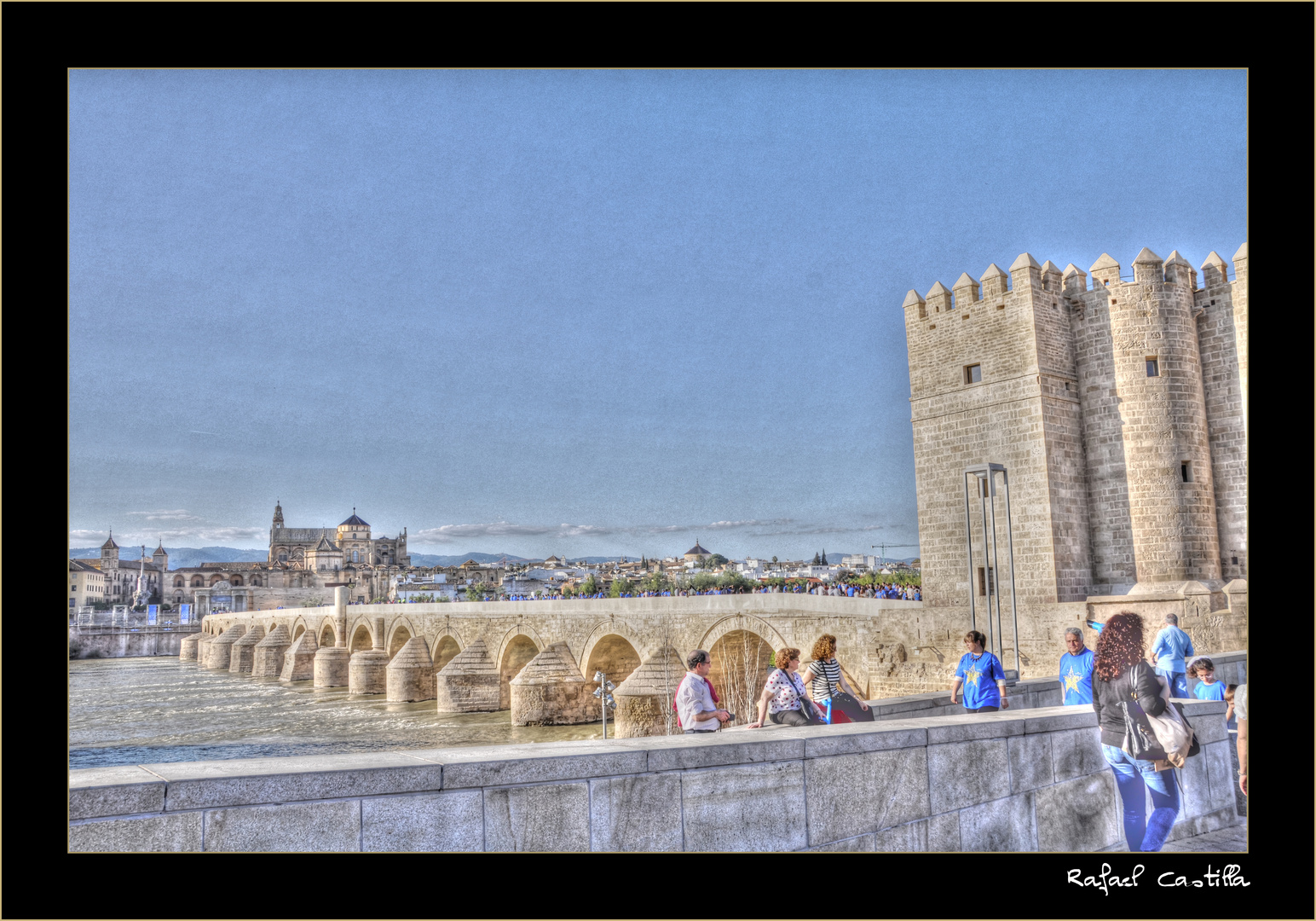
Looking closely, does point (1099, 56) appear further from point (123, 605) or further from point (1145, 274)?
point (123, 605)

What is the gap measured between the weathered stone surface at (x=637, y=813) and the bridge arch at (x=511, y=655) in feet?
68.6

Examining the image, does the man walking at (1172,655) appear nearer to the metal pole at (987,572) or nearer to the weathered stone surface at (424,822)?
the metal pole at (987,572)

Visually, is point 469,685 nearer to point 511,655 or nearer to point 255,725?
point 511,655

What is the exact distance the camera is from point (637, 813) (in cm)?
329

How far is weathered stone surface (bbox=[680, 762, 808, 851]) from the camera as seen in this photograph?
3.35 m

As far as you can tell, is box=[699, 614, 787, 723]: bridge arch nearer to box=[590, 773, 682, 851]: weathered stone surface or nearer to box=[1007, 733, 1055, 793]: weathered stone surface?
box=[1007, 733, 1055, 793]: weathered stone surface

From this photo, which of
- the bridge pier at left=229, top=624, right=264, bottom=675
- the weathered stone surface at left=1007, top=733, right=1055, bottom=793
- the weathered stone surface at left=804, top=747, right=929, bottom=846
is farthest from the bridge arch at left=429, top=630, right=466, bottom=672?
the weathered stone surface at left=804, top=747, right=929, bottom=846

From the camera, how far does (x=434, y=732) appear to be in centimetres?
2167

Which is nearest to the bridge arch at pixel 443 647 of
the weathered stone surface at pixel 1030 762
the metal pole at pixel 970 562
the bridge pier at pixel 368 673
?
the bridge pier at pixel 368 673

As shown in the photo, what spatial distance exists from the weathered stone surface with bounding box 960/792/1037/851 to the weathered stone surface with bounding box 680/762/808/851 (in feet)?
2.86

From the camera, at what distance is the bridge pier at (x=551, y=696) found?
20328mm

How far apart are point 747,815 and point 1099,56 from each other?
11.9 feet
